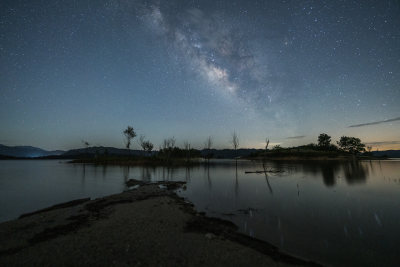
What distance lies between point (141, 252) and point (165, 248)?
1.01 metres

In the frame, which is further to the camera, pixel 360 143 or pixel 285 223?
pixel 360 143

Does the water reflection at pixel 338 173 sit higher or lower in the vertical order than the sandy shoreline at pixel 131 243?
lower

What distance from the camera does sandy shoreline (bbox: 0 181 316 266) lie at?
6.56 m

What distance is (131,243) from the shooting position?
787 cm

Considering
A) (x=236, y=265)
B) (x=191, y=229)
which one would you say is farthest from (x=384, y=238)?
(x=191, y=229)

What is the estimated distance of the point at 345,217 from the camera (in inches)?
515

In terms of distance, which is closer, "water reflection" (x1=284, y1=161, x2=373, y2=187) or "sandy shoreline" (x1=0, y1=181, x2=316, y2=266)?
"sandy shoreline" (x1=0, y1=181, x2=316, y2=266)

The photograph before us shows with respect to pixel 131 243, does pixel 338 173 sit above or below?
below

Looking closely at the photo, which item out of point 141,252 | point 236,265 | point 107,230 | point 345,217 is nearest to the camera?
point 236,265

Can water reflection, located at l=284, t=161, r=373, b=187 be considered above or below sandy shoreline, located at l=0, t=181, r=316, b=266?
below

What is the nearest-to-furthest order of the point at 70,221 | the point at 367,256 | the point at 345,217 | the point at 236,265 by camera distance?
1. the point at 236,265
2. the point at 367,256
3. the point at 70,221
4. the point at 345,217

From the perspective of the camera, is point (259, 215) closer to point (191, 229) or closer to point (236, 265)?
point (191, 229)

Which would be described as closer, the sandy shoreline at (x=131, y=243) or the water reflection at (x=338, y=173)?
the sandy shoreline at (x=131, y=243)

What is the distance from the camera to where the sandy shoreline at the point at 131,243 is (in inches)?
258
